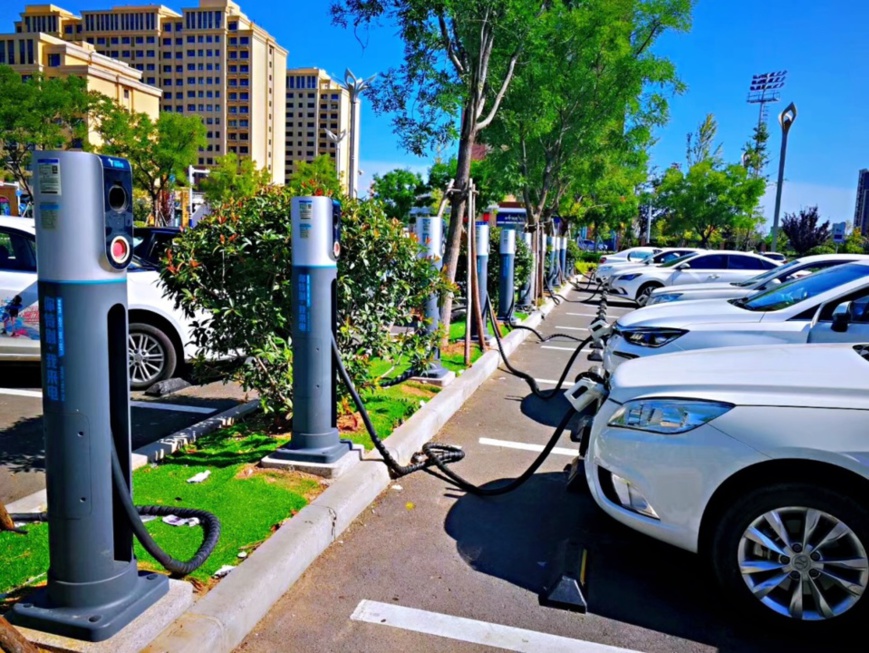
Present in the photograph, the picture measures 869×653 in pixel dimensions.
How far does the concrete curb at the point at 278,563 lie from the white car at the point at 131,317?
294cm

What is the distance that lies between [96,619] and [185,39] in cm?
15774

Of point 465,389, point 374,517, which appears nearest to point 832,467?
point 374,517

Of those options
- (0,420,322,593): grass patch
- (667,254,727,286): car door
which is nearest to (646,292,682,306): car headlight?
(667,254,727,286): car door

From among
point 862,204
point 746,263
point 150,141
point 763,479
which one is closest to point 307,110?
point 862,204

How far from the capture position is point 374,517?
4.49m

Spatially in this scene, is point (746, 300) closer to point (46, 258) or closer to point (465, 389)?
point (465, 389)

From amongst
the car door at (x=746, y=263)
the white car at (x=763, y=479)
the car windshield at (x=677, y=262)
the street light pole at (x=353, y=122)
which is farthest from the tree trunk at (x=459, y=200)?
the street light pole at (x=353, y=122)

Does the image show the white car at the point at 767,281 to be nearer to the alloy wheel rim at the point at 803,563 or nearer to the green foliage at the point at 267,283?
the green foliage at the point at 267,283

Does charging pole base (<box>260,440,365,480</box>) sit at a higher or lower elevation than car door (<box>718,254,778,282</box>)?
lower

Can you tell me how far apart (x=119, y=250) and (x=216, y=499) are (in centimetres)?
206

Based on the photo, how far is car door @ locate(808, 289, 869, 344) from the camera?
594cm

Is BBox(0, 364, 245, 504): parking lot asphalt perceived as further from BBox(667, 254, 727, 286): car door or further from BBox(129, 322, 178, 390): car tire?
BBox(667, 254, 727, 286): car door

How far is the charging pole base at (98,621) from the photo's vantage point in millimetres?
2596

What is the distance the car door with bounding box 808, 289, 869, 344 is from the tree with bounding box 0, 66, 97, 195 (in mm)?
29610
